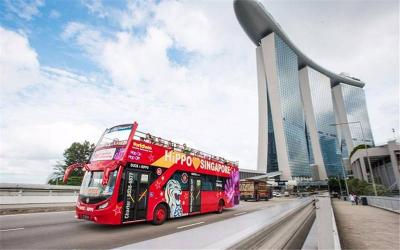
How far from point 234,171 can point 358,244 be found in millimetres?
11562

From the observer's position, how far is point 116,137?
34.8 feet

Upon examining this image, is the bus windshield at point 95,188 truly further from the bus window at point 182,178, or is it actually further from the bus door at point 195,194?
the bus door at point 195,194

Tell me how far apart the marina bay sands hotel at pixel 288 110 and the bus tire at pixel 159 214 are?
10212 cm

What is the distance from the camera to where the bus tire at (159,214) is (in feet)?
34.9

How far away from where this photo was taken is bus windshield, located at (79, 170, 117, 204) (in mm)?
9023

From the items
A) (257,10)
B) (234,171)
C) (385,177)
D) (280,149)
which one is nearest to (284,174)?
(280,149)

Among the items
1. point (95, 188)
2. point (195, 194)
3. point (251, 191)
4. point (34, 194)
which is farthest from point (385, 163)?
point (34, 194)

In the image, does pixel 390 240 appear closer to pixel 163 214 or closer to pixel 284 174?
pixel 163 214

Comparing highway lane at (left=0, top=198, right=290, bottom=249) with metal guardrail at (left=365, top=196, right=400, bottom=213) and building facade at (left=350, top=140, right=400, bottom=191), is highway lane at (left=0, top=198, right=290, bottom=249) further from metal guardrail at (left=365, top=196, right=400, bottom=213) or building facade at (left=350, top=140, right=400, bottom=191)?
building facade at (left=350, top=140, right=400, bottom=191)

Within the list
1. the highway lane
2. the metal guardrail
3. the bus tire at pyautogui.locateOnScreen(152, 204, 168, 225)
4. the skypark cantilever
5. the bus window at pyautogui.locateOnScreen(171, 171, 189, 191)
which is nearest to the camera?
the highway lane

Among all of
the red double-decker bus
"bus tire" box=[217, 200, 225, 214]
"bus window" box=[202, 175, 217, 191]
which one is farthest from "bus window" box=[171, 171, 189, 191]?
"bus tire" box=[217, 200, 225, 214]

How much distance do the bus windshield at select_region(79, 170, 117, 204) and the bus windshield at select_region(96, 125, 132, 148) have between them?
54.2 inches

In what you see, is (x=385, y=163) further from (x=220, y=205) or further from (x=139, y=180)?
(x=139, y=180)

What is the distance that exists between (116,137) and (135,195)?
2758 millimetres
